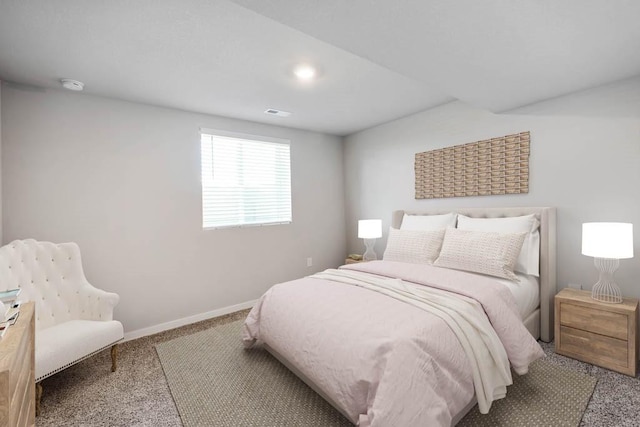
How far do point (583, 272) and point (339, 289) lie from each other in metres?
2.16

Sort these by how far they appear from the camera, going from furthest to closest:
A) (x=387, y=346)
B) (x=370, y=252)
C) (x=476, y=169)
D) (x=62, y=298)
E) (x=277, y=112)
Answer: (x=370, y=252) → (x=277, y=112) → (x=476, y=169) → (x=62, y=298) → (x=387, y=346)

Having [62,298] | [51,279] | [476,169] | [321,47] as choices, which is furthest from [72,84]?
[476,169]

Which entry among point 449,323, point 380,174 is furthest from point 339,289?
point 380,174

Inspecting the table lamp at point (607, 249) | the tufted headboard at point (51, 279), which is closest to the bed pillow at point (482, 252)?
the table lamp at point (607, 249)

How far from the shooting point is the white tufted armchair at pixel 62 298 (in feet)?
6.65

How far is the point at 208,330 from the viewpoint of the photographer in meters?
3.01

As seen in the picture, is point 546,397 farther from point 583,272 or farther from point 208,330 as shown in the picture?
point 208,330

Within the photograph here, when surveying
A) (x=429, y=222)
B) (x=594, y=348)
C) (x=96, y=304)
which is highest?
(x=429, y=222)

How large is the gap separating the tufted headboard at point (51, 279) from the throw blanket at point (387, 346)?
1.56m

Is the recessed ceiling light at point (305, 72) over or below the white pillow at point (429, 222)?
over

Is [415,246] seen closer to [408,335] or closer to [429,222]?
[429,222]

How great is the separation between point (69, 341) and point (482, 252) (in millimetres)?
3162

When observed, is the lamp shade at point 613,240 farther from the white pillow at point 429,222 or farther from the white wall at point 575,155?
the white pillow at point 429,222

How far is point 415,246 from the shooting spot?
2.96 meters
